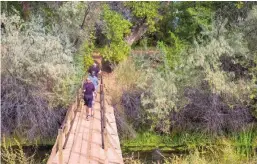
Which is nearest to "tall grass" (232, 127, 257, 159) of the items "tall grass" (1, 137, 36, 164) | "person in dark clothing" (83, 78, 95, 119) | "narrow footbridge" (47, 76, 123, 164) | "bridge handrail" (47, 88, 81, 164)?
"narrow footbridge" (47, 76, 123, 164)

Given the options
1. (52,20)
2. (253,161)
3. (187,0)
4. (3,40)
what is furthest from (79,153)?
(187,0)

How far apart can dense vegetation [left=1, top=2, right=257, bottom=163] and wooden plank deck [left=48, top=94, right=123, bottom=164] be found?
228 cm

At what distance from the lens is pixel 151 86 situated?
17375 millimetres

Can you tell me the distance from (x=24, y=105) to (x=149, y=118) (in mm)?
5068

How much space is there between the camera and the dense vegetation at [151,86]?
1634 centimetres

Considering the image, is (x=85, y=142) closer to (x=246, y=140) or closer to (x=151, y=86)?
(x=151, y=86)

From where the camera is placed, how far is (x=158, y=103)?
16.7 metres

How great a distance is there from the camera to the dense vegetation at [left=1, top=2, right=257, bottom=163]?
16344mm

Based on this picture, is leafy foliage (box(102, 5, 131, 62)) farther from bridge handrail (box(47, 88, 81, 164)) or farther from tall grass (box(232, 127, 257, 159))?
tall grass (box(232, 127, 257, 159))

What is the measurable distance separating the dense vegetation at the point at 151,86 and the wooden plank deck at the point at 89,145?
228cm

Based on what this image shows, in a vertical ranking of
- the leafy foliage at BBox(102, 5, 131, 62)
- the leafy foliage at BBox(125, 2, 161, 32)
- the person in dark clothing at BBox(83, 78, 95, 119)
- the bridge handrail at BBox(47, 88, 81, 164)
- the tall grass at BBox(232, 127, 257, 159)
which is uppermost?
the leafy foliage at BBox(125, 2, 161, 32)

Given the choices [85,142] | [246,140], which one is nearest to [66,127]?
[85,142]

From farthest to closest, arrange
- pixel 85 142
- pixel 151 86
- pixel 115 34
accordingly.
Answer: pixel 115 34, pixel 151 86, pixel 85 142

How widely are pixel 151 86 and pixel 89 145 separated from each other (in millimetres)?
6072
